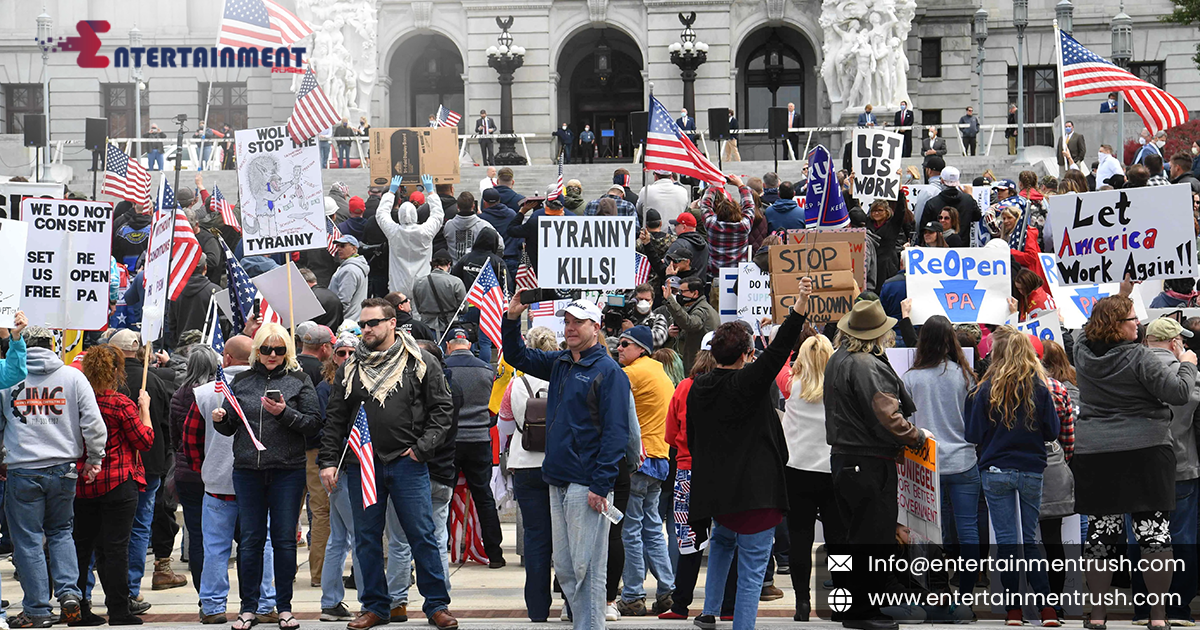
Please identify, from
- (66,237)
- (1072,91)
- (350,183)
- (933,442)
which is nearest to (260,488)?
(66,237)

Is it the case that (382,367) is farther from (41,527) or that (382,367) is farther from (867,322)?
(867,322)

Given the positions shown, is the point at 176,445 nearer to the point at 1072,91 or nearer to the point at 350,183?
the point at 1072,91

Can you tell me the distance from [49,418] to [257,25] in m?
17.6

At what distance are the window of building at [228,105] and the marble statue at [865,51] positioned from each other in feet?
53.0

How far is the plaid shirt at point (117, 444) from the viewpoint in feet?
30.9

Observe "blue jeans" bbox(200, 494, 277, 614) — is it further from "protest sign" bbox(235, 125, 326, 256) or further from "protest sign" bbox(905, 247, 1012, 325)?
"protest sign" bbox(905, 247, 1012, 325)

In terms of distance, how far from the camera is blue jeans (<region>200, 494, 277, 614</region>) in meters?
9.14

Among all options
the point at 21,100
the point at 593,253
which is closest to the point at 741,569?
the point at 593,253

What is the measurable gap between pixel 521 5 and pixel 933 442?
3116 centimetres

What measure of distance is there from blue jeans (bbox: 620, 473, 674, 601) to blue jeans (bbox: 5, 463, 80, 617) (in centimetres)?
356

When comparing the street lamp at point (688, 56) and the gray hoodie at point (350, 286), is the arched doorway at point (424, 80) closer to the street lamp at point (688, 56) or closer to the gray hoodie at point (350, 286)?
the street lamp at point (688, 56)

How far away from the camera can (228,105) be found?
40594 mm

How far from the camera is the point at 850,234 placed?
34.2 feet

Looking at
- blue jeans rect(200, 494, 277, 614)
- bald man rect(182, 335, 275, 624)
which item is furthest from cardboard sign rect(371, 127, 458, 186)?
blue jeans rect(200, 494, 277, 614)
